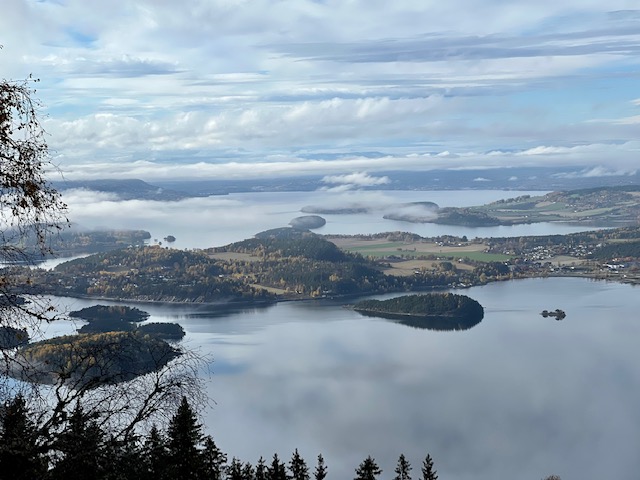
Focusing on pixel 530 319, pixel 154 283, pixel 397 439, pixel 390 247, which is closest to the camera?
pixel 397 439

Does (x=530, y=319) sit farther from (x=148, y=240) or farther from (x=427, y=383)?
(x=148, y=240)

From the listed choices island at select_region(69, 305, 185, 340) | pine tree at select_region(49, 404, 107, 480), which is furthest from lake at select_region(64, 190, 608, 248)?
pine tree at select_region(49, 404, 107, 480)

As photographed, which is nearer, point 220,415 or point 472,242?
point 220,415

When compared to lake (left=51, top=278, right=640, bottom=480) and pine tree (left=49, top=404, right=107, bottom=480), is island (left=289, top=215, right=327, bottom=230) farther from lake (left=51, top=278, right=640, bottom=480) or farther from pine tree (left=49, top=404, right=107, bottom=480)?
pine tree (left=49, top=404, right=107, bottom=480)

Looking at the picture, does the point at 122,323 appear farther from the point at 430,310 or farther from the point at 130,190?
the point at 130,190

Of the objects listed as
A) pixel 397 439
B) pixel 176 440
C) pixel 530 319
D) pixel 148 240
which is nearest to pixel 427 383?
pixel 397 439

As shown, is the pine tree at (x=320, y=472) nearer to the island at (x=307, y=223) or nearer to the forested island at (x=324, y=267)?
the forested island at (x=324, y=267)
